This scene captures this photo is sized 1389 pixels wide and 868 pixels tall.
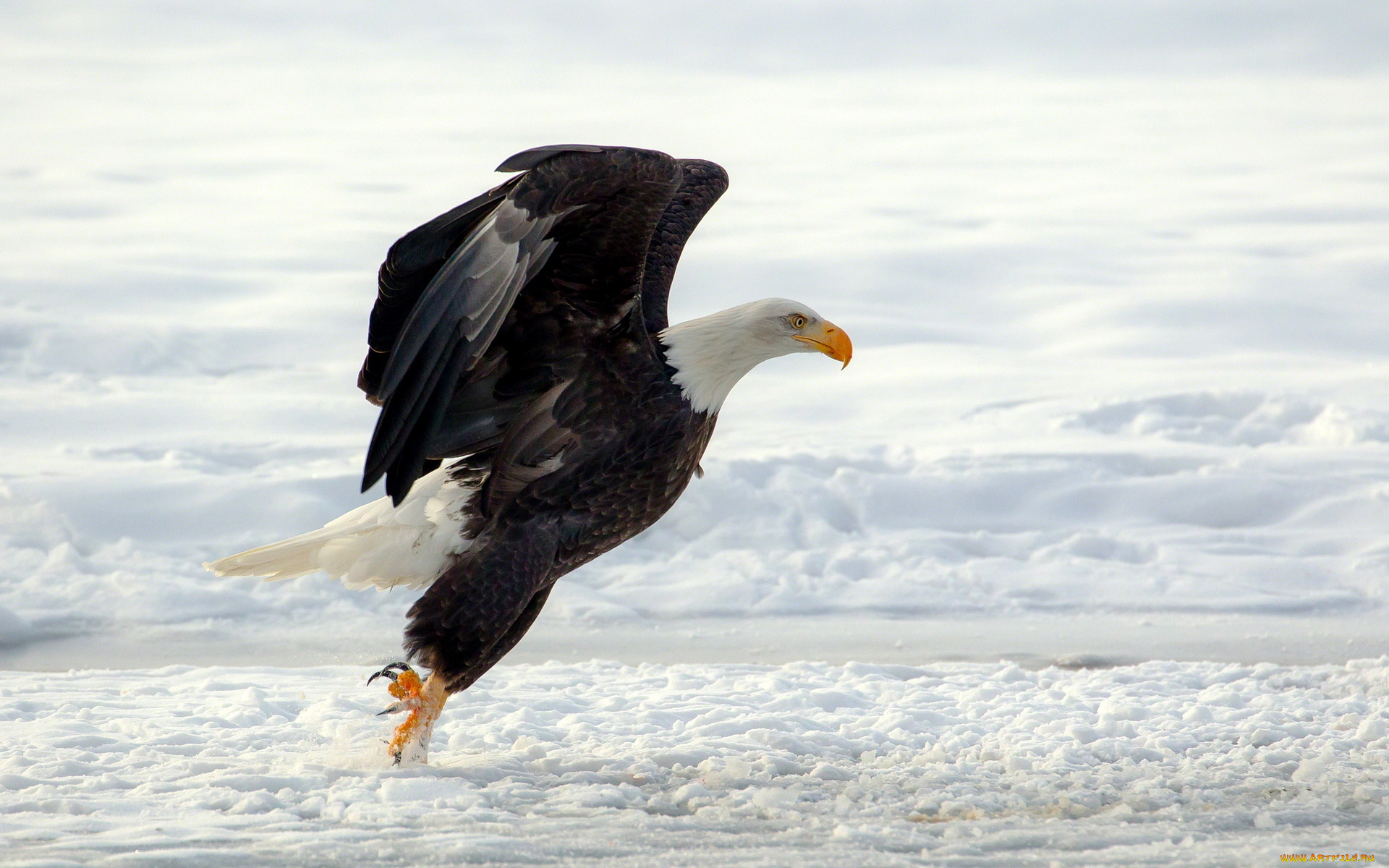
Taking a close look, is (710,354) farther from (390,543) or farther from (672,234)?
(390,543)

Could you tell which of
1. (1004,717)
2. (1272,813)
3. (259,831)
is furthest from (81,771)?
(1272,813)

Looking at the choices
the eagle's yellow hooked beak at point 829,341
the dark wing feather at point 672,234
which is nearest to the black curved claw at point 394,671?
the dark wing feather at point 672,234

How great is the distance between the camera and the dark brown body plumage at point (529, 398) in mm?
3346

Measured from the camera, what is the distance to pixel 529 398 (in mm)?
3789

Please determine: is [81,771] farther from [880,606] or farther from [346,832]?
[880,606]

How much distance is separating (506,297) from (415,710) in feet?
3.86

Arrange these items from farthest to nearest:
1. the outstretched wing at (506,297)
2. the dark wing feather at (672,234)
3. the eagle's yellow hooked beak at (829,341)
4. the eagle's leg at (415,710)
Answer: the dark wing feather at (672,234)
the eagle's yellow hooked beak at (829,341)
the eagle's leg at (415,710)
the outstretched wing at (506,297)

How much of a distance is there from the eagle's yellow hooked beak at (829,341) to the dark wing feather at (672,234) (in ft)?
1.80

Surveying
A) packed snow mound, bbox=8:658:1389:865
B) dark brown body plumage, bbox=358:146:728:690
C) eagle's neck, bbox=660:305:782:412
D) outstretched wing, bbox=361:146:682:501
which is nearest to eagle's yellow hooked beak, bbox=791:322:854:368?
eagle's neck, bbox=660:305:782:412

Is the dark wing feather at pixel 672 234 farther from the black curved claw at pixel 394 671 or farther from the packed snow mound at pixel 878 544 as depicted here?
the packed snow mound at pixel 878 544

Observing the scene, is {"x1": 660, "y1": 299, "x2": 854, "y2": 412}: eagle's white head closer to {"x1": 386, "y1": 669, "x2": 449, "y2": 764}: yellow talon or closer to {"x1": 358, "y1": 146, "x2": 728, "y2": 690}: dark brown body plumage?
{"x1": 358, "y1": 146, "x2": 728, "y2": 690}: dark brown body plumage

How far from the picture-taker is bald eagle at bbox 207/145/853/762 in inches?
134

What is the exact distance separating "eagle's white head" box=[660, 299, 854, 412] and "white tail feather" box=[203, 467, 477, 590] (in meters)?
0.70

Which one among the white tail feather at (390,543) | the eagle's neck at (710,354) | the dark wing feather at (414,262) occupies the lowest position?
the white tail feather at (390,543)
